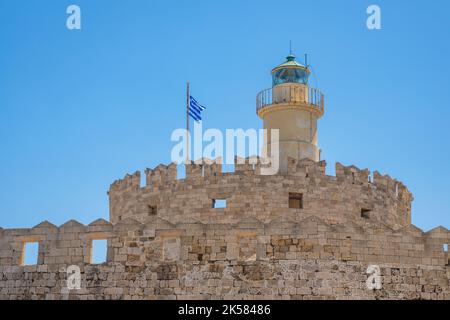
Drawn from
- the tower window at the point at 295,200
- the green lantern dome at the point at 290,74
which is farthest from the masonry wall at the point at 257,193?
the green lantern dome at the point at 290,74

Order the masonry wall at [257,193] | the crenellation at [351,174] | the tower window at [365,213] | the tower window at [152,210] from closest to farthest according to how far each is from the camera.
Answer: the masonry wall at [257,193]
the crenellation at [351,174]
the tower window at [365,213]
the tower window at [152,210]

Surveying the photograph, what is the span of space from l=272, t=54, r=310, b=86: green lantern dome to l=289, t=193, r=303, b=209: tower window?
606 centimetres

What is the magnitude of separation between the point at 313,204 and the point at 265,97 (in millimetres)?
5766

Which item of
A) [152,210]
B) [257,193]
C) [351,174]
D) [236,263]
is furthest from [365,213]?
[236,263]

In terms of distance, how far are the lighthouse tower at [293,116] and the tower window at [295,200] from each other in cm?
264

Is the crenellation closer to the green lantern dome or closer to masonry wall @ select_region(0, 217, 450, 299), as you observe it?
the green lantern dome

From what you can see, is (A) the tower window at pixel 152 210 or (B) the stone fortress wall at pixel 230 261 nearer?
(B) the stone fortress wall at pixel 230 261

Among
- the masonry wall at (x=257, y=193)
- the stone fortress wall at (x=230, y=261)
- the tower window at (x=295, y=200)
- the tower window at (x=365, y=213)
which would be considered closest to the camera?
the stone fortress wall at (x=230, y=261)

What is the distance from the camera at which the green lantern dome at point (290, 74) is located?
2919 centimetres

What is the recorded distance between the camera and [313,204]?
23.9 metres

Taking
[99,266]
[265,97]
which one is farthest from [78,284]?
[265,97]

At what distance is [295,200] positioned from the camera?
958 inches

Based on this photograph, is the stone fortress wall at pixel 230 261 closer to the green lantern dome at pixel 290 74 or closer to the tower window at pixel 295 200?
the tower window at pixel 295 200
